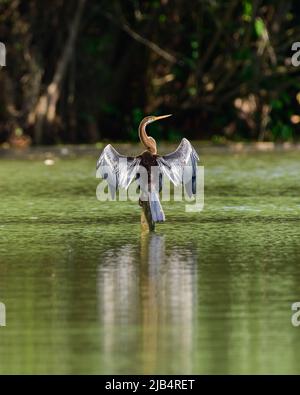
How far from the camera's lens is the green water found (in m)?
8.13

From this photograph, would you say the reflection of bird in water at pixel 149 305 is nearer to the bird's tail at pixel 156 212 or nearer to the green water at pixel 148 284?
the green water at pixel 148 284

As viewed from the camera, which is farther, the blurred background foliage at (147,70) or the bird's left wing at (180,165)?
the blurred background foliage at (147,70)

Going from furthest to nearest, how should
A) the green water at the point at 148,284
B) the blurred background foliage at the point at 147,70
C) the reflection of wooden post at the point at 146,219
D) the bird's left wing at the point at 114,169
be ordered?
the blurred background foliage at the point at 147,70
the reflection of wooden post at the point at 146,219
the bird's left wing at the point at 114,169
the green water at the point at 148,284

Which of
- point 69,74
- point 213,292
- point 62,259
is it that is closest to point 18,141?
point 69,74

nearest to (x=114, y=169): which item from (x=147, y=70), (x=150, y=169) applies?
(x=150, y=169)

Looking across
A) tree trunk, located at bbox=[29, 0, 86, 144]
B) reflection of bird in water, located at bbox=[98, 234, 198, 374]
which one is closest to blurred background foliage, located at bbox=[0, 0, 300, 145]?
tree trunk, located at bbox=[29, 0, 86, 144]

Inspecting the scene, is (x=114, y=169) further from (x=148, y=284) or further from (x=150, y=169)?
(x=148, y=284)

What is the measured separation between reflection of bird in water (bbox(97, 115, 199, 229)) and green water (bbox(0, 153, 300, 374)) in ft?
0.90

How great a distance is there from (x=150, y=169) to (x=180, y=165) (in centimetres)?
26

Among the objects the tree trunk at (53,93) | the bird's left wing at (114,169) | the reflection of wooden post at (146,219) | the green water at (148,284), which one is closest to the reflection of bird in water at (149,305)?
the green water at (148,284)

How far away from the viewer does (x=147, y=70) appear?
29.0 metres

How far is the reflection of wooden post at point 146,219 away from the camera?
13625mm

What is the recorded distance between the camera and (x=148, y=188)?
44.8ft

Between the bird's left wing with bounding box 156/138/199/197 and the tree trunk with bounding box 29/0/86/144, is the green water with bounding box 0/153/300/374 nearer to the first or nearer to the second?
the bird's left wing with bounding box 156/138/199/197
